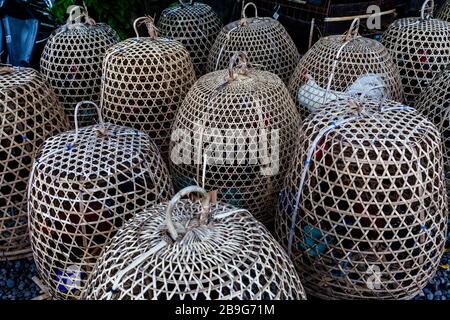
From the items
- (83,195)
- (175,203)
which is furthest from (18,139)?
(175,203)

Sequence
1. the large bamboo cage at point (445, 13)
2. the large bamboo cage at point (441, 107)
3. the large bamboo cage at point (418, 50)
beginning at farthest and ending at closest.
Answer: the large bamboo cage at point (445, 13) < the large bamboo cage at point (418, 50) < the large bamboo cage at point (441, 107)

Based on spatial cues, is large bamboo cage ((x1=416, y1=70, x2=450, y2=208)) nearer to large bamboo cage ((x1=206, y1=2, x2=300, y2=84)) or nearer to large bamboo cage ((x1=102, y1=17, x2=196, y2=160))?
large bamboo cage ((x1=206, y1=2, x2=300, y2=84))

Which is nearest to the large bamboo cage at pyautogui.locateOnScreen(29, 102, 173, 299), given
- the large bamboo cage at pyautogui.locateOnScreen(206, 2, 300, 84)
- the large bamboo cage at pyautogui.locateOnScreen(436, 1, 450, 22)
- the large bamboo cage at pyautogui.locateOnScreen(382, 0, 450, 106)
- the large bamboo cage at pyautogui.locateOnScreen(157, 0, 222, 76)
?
the large bamboo cage at pyautogui.locateOnScreen(206, 2, 300, 84)

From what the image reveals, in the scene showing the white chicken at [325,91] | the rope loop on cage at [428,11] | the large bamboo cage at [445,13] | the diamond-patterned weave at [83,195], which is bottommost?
the diamond-patterned weave at [83,195]

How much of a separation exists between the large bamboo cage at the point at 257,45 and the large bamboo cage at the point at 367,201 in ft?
3.60

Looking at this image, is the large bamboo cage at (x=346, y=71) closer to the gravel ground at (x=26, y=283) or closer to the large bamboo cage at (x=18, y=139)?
the gravel ground at (x=26, y=283)

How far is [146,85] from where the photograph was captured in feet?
8.29

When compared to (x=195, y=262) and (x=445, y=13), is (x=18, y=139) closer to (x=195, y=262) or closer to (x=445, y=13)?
(x=195, y=262)

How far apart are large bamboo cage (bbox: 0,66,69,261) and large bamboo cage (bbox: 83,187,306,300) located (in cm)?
96

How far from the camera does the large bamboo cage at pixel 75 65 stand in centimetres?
292

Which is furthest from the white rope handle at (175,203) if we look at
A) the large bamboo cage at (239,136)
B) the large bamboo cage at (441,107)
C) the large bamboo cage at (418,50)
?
the large bamboo cage at (418,50)

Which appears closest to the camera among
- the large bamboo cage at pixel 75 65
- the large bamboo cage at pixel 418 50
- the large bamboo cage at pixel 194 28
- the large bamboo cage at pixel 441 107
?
the large bamboo cage at pixel 441 107
